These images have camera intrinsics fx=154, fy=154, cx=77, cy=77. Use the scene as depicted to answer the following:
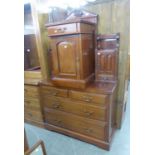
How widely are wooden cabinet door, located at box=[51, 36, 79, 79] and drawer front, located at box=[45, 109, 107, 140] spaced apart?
0.55 metres

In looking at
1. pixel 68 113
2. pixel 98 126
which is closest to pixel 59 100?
pixel 68 113

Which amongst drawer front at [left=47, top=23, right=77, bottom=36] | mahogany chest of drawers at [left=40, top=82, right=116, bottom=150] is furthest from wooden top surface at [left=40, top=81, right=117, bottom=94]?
→ drawer front at [left=47, top=23, right=77, bottom=36]

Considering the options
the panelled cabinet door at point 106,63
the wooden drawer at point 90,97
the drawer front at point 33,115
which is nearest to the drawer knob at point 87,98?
the wooden drawer at point 90,97

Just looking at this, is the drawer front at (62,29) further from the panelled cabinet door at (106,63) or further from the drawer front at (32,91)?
the drawer front at (32,91)

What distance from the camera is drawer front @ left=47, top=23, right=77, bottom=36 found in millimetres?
1639

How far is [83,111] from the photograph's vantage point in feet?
6.12

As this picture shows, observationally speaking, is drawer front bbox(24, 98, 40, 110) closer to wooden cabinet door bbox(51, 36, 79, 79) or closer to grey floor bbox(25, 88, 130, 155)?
grey floor bbox(25, 88, 130, 155)

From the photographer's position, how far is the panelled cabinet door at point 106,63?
6.16 feet

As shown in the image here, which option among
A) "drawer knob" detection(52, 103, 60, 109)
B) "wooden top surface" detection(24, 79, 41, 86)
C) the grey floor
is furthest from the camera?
"wooden top surface" detection(24, 79, 41, 86)

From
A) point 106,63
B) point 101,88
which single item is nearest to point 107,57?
point 106,63

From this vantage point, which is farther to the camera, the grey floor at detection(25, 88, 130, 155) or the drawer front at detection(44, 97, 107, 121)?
the grey floor at detection(25, 88, 130, 155)

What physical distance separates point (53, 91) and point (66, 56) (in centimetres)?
52

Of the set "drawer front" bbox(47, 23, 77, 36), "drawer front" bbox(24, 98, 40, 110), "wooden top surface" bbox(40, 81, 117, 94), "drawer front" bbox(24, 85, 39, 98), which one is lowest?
"drawer front" bbox(24, 98, 40, 110)
